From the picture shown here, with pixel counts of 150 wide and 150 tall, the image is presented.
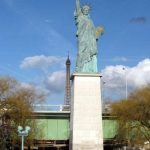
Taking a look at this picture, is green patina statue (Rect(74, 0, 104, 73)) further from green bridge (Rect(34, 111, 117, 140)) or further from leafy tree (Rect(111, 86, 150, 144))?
green bridge (Rect(34, 111, 117, 140))

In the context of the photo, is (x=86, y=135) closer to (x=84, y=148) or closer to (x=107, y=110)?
(x=84, y=148)

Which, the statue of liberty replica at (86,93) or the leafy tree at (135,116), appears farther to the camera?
the leafy tree at (135,116)

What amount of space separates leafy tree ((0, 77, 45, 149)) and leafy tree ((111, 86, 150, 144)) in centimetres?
1200

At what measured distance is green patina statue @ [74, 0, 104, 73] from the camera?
70.2 meters

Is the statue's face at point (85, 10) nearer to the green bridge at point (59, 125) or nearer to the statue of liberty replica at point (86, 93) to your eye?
the statue of liberty replica at point (86, 93)

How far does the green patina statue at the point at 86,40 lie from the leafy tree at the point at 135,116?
23.2 ft

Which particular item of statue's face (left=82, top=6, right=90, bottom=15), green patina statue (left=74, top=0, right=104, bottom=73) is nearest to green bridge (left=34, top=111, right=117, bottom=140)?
green patina statue (left=74, top=0, right=104, bottom=73)

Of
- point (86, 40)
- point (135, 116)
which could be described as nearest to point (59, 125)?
point (135, 116)

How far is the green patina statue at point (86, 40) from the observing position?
70.2 metres

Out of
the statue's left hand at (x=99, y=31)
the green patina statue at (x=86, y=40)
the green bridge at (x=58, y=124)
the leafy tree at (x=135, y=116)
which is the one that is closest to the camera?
the green patina statue at (x=86, y=40)

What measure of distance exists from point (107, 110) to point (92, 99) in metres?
11.0

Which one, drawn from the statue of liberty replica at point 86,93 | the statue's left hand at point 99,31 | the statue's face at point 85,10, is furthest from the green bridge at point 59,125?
the statue's face at point 85,10

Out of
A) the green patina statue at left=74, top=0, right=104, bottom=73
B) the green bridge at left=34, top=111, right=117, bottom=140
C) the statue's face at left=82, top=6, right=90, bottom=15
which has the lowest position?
the green bridge at left=34, top=111, right=117, bottom=140

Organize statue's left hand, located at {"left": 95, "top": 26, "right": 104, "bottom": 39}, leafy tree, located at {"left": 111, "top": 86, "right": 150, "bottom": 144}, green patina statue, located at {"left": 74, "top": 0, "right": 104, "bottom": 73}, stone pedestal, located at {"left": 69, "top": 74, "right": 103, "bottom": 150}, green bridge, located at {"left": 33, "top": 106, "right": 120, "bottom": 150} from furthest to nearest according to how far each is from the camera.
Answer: green bridge, located at {"left": 33, "top": 106, "right": 120, "bottom": 150} → statue's left hand, located at {"left": 95, "top": 26, "right": 104, "bottom": 39} → leafy tree, located at {"left": 111, "top": 86, "right": 150, "bottom": 144} → green patina statue, located at {"left": 74, "top": 0, "right": 104, "bottom": 73} → stone pedestal, located at {"left": 69, "top": 74, "right": 103, "bottom": 150}
